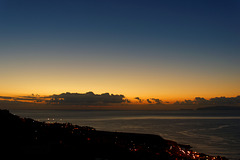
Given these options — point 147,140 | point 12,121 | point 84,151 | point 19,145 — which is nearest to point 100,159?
point 84,151

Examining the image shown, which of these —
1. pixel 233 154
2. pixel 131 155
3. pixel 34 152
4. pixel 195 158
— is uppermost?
pixel 34 152

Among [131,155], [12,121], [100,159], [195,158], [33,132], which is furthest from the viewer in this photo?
[195,158]

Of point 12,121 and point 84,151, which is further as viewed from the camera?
point 12,121

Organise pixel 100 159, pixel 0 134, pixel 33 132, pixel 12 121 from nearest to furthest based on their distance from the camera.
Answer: pixel 100 159 < pixel 0 134 < pixel 33 132 < pixel 12 121

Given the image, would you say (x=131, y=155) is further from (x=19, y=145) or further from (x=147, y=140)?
(x=147, y=140)

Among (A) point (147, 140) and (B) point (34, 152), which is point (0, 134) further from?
(A) point (147, 140)

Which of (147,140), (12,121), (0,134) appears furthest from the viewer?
(147,140)

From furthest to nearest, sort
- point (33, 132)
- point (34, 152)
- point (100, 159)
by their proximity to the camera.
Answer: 1. point (33, 132)
2. point (100, 159)
3. point (34, 152)

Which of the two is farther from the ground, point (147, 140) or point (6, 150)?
point (6, 150)

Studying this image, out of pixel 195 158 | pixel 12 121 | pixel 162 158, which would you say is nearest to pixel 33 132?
pixel 12 121
